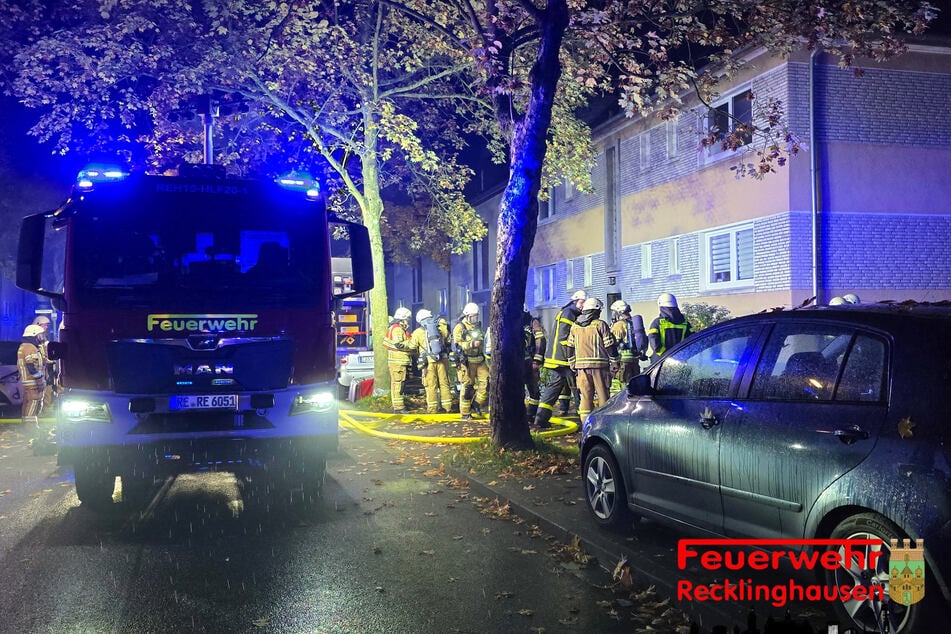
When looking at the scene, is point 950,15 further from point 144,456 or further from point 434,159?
point 144,456

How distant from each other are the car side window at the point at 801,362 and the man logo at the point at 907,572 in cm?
87

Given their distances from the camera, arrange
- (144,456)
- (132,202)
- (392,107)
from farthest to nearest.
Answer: (392,107) → (132,202) → (144,456)

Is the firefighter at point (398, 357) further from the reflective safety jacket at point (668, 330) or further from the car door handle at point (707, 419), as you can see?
the car door handle at point (707, 419)

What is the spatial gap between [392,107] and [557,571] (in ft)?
42.1

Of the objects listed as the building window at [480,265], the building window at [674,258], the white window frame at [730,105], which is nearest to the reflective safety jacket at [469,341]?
the white window frame at [730,105]

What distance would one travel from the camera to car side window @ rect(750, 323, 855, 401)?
421cm

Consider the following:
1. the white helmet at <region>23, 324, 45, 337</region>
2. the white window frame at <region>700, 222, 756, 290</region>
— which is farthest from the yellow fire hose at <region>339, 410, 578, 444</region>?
the white window frame at <region>700, 222, 756, 290</region>

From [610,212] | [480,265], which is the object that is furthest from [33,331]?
[480,265]

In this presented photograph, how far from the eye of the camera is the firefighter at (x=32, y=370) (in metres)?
12.2

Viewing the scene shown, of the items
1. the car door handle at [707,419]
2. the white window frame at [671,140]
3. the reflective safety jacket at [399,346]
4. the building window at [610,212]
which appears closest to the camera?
the car door handle at [707,419]

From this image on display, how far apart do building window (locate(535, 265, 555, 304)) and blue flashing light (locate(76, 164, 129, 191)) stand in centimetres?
2224

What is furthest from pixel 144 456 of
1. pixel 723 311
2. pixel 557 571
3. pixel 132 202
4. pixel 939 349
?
pixel 723 311

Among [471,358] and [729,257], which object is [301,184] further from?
[729,257]

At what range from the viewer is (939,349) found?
12.1 ft
